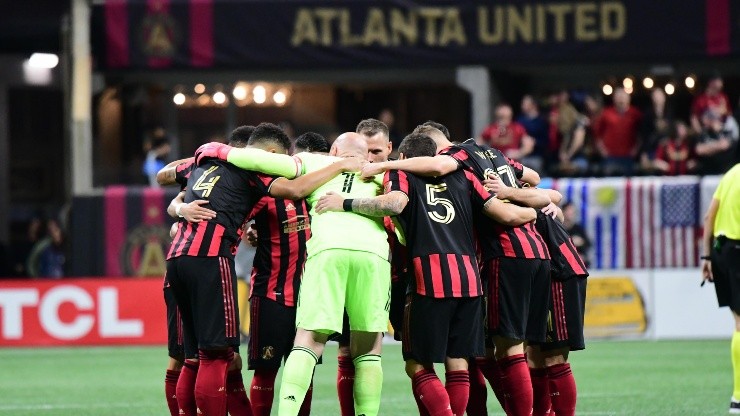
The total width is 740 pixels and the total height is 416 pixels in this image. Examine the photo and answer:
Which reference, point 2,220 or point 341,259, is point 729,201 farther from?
point 2,220

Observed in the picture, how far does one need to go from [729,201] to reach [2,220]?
1749 cm

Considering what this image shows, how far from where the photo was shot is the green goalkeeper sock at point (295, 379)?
8.36 meters

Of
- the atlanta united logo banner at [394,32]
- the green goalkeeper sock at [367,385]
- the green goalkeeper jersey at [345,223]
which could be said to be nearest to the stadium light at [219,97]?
the atlanta united logo banner at [394,32]

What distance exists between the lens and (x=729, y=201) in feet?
36.6

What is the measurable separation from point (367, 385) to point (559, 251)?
172cm

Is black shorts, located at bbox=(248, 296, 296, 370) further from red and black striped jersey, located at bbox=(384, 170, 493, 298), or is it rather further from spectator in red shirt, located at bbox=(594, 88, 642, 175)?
spectator in red shirt, located at bbox=(594, 88, 642, 175)

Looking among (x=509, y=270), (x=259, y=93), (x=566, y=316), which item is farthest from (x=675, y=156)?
(x=509, y=270)

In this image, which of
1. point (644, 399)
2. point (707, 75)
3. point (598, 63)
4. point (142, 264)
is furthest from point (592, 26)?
point (644, 399)

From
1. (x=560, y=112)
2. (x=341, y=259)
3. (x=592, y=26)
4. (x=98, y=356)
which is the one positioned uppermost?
(x=592, y=26)

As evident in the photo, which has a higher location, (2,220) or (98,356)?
(2,220)

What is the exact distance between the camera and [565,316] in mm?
9461

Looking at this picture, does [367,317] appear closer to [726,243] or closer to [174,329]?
[174,329]

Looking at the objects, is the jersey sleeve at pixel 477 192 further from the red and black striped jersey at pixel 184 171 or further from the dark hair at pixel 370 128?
the red and black striped jersey at pixel 184 171

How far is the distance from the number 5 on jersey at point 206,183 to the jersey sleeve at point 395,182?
1013 mm
